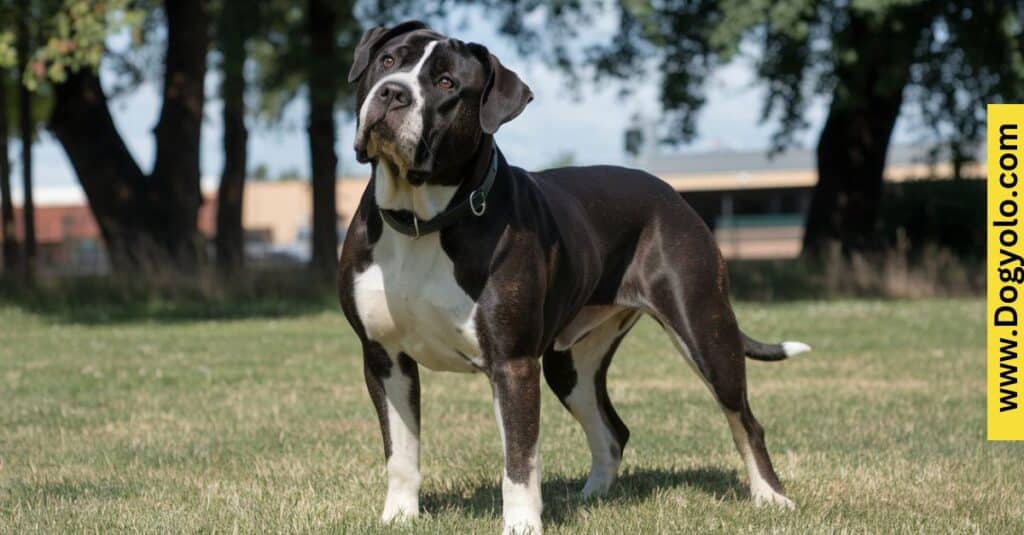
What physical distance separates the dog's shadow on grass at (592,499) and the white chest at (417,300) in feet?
2.94

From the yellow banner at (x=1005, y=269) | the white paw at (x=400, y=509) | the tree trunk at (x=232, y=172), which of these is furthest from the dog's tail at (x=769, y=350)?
the tree trunk at (x=232, y=172)

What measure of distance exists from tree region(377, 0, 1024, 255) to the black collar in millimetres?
14225

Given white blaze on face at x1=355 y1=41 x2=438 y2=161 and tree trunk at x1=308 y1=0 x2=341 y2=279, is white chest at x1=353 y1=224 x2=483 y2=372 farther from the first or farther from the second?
tree trunk at x1=308 y1=0 x2=341 y2=279

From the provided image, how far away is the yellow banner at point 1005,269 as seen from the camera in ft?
16.8

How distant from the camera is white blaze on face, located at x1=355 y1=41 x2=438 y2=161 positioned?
4625mm

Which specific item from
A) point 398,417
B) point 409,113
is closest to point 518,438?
point 398,417

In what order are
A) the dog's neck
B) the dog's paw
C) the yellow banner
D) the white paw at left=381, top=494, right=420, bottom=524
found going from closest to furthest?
the dog's neck
the yellow banner
the white paw at left=381, top=494, right=420, bottom=524
the dog's paw

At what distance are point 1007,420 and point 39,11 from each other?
1512 cm

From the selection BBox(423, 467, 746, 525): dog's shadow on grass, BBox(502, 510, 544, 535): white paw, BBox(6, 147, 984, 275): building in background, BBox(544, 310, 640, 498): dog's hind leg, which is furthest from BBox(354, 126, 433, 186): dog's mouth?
BBox(6, 147, 984, 275): building in background

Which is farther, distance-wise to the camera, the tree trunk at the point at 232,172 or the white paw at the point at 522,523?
the tree trunk at the point at 232,172

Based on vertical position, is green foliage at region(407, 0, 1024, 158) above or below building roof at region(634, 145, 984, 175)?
above

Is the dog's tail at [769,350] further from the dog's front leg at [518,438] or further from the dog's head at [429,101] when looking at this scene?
the dog's head at [429,101]

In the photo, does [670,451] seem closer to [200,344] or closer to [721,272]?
[721,272]

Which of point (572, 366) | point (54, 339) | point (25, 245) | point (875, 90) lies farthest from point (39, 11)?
point (572, 366)
